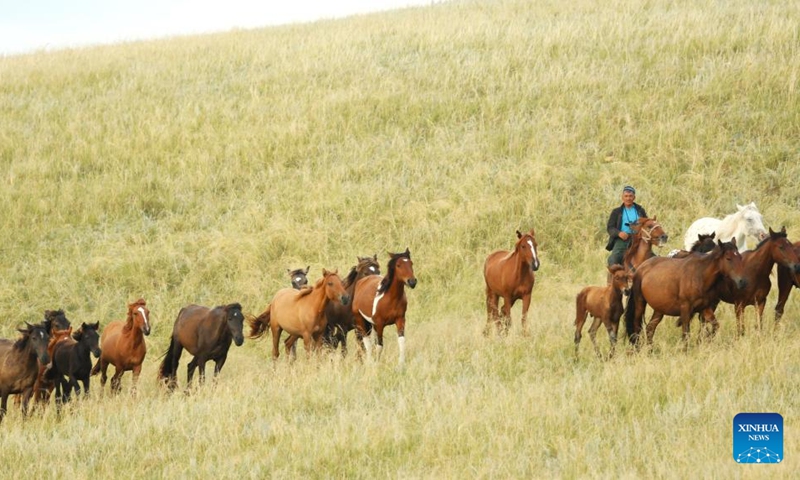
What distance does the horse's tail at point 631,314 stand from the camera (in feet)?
45.9

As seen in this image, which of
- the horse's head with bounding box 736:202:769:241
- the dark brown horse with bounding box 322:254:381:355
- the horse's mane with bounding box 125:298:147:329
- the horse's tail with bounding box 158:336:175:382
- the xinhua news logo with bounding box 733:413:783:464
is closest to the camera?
the xinhua news logo with bounding box 733:413:783:464

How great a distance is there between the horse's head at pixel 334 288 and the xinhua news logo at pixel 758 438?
5.91 metres

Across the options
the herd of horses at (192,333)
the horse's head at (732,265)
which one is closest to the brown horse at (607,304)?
the horse's head at (732,265)

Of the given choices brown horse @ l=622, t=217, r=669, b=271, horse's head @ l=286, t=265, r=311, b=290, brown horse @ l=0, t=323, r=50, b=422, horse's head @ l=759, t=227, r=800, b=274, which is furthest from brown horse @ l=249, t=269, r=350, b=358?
horse's head @ l=759, t=227, r=800, b=274

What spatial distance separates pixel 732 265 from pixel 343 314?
580cm

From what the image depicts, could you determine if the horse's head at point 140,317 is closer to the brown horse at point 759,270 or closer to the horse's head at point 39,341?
the horse's head at point 39,341

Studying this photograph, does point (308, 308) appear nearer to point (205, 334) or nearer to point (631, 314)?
point (205, 334)

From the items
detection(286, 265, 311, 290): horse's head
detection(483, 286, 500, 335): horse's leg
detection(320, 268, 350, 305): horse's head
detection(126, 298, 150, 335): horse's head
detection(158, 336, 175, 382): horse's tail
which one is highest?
detection(320, 268, 350, 305): horse's head

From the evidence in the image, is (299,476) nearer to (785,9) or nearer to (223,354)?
(223,354)

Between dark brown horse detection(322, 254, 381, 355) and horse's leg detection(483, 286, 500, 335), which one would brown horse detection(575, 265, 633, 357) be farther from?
dark brown horse detection(322, 254, 381, 355)

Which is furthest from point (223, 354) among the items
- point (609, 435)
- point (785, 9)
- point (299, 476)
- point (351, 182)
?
point (785, 9)

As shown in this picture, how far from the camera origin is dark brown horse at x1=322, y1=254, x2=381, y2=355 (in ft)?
51.7

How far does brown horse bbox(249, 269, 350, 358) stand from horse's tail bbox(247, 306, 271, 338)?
2.12ft

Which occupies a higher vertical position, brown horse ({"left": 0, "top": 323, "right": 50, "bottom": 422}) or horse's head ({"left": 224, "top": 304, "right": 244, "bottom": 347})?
horse's head ({"left": 224, "top": 304, "right": 244, "bottom": 347})
